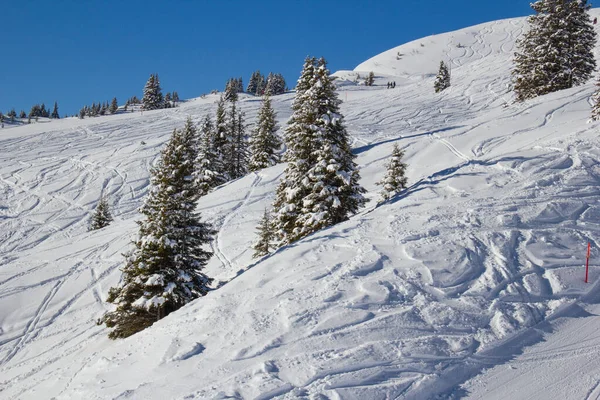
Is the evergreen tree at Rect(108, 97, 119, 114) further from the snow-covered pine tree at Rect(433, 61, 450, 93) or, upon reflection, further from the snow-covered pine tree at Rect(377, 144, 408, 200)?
the snow-covered pine tree at Rect(377, 144, 408, 200)

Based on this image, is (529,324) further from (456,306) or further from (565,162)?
(565,162)

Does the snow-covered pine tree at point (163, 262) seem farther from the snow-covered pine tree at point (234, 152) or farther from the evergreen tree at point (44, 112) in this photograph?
the evergreen tree at point (44, 112)

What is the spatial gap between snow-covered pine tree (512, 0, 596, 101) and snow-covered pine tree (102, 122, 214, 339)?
3348 centimetres

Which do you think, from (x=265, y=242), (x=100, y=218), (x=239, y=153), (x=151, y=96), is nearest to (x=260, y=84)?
(x=151, y=96)

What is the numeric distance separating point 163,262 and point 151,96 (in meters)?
92.8

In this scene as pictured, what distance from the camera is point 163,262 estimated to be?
1530 cm

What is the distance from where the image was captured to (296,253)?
38.0 ft

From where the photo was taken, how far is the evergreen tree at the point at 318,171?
18250 millimetres

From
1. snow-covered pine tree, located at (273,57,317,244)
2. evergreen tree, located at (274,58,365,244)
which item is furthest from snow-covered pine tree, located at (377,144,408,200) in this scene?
snow-covered pine tree, located at (273,57,317,244)

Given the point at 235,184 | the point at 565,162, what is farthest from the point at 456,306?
the point at 235,184

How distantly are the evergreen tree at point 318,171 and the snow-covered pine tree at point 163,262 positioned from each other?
4.24m

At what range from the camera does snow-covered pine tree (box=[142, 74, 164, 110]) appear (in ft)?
326

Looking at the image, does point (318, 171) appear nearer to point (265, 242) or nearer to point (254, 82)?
point (265, 242)

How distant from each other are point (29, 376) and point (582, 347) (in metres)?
15.7
